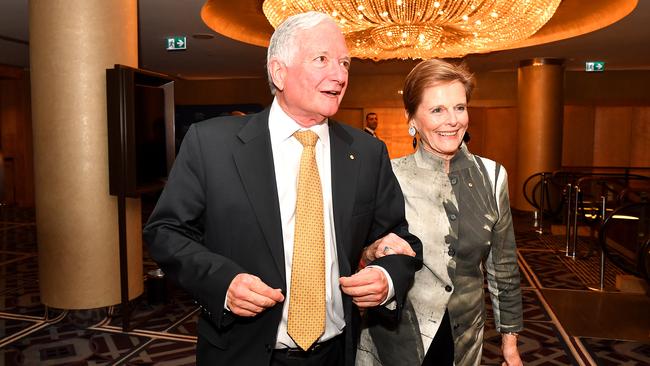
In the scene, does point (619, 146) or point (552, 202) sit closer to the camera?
point (552, 202)

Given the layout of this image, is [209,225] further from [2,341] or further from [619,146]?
[619,146]

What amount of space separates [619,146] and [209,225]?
585 inches

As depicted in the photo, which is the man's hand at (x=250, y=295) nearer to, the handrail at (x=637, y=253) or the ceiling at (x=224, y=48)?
the handrail at (x=637, y=253)

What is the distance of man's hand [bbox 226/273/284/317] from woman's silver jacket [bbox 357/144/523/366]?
715 mm

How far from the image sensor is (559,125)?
11711 mm

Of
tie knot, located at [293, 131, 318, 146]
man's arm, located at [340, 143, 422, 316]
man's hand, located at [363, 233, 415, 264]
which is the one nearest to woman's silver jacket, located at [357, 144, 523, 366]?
man's arm, located at [340, 143, 422, 316]

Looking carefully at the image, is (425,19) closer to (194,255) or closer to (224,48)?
(194,255)

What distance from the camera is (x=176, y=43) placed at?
856cm

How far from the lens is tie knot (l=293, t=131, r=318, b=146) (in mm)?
1598

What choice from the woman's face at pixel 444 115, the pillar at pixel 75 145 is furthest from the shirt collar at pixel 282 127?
the pillar at pixel 75 145

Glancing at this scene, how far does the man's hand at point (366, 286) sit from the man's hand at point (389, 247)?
150 millimetres

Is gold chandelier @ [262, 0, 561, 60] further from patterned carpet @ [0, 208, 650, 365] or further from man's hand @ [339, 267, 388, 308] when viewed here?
man's hand @ [339, 267, 388, 308]

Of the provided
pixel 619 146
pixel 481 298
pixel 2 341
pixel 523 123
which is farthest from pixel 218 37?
pixel 619 146

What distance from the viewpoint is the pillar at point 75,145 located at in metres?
4.59
